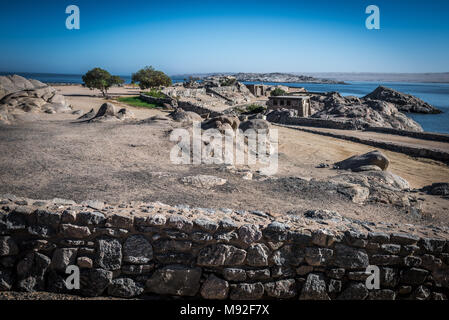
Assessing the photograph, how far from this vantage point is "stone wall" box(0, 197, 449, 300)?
4020 mm

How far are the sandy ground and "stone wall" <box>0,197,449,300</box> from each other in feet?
5.34

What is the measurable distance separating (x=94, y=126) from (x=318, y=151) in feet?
35.6

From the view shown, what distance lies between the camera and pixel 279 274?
4.10 m

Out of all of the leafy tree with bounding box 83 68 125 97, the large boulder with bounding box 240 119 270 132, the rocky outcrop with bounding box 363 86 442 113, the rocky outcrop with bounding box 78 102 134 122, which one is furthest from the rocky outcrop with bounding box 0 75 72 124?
the rocky outcrop with bounding box 363 86 442 113

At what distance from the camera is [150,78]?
147ft

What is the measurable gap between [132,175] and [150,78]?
40.7 m

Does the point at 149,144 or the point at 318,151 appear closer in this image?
the point at 149,144

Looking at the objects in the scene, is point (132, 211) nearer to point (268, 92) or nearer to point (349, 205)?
point (349, 205)

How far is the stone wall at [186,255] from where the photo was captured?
4.02 m

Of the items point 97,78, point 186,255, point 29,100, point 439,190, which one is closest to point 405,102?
point 97,78

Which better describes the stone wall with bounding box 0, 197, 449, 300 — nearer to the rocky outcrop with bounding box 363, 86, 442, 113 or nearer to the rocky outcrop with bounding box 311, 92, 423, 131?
the rocky outcrop with bounding box 311, 92, 423, 131

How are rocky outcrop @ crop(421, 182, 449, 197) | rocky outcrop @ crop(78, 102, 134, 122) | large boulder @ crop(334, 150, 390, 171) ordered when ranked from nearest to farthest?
rocky outcrop @ crop(421, 182, 449, 197)
large boulder @ crop(334, 150, 390, 171)
rocky outcrop @ crop(78, 102, 134, 122)

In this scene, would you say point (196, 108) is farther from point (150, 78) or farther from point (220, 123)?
point (150, 78)
